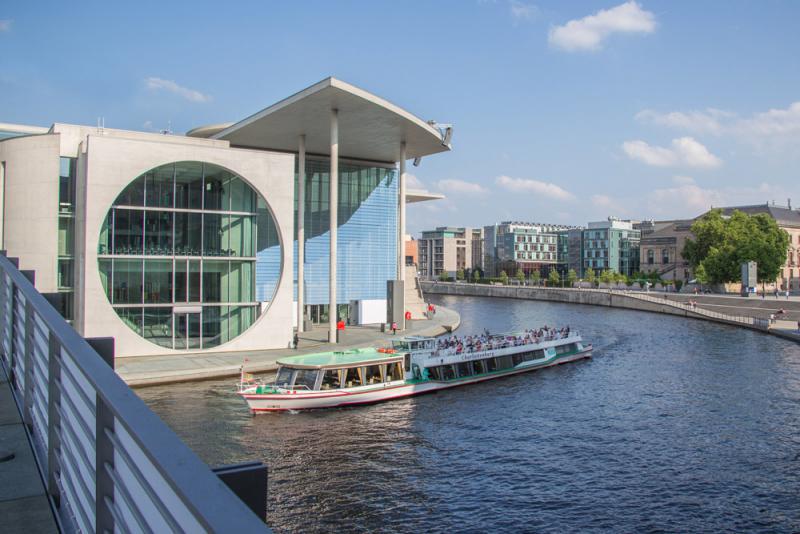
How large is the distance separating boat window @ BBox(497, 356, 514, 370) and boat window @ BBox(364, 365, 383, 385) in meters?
9.32

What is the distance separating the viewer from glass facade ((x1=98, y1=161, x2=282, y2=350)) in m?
34.5

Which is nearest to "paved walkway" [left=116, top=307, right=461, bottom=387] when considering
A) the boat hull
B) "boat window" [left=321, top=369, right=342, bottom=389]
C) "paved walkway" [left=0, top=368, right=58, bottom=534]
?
the boat hull

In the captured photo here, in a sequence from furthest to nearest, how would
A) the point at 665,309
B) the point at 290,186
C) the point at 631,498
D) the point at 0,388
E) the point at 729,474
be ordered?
the point at 665,309, the point at 290,186, the point at 729,474, the point at 631,498, the point at 0,388

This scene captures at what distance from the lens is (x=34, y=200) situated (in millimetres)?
36531

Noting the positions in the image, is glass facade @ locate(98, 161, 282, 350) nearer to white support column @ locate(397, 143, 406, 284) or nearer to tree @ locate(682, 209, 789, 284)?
white support column @ locate(397, 143, 406, 284)

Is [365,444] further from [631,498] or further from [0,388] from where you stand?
[0,388]

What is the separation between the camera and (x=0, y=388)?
684cm

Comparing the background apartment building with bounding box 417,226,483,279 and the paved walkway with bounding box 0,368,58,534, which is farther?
the background apartment building with bounding box 417,226,483,279

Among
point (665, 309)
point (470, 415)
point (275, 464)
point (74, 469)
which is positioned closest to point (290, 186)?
point (470, 415)

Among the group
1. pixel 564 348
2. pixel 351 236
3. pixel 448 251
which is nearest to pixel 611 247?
pixel 448 251

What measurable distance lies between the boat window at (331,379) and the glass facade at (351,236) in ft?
68.9

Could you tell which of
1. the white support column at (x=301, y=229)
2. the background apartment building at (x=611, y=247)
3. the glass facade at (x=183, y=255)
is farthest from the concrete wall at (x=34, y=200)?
the background apartment building at (x=611, y=247)

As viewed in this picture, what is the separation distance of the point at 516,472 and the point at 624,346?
107 feet

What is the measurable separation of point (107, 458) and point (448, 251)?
183m
